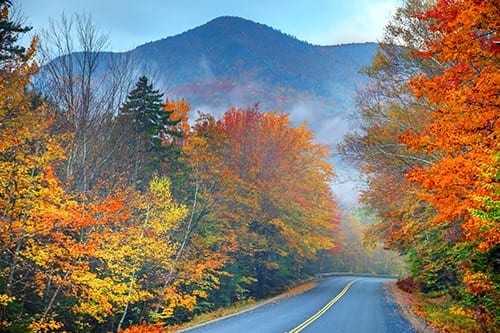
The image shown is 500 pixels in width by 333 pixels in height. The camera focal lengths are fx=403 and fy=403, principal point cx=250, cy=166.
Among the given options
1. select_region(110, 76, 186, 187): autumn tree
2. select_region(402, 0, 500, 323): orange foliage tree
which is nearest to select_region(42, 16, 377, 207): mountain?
select_region(110, 76, 186, 187): autumn tree

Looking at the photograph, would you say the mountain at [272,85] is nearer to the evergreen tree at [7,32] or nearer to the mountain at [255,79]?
the mountain at [255,79]

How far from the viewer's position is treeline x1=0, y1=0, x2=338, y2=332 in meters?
11.8

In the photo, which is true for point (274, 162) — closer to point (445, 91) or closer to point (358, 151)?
point (358, 151)

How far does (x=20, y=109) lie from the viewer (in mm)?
14297

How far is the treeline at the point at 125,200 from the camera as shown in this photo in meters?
11.8

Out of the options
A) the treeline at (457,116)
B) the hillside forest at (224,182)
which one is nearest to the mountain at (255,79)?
the hillside forest at (224,182)

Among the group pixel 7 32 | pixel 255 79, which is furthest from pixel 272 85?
pixel 7 32

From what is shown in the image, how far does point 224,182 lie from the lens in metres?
23.7

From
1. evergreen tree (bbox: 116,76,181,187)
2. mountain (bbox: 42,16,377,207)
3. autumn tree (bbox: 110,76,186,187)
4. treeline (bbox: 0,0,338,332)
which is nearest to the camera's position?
treeline (bbox: 0,0,338,332)

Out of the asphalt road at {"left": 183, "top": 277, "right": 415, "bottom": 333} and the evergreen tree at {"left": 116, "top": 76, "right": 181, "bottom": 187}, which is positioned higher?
the evergreen tree at {"left": 116, "top": 76, "right": 181, "bottom": 187}

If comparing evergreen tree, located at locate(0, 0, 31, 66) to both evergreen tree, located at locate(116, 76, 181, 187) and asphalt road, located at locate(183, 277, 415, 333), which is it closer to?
evergreen tree, located at locate(116, 76, 181, 187)

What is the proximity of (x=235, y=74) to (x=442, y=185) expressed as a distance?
145 metres

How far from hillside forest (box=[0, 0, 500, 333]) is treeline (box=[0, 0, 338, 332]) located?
0.10 m

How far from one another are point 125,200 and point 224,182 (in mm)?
6717
